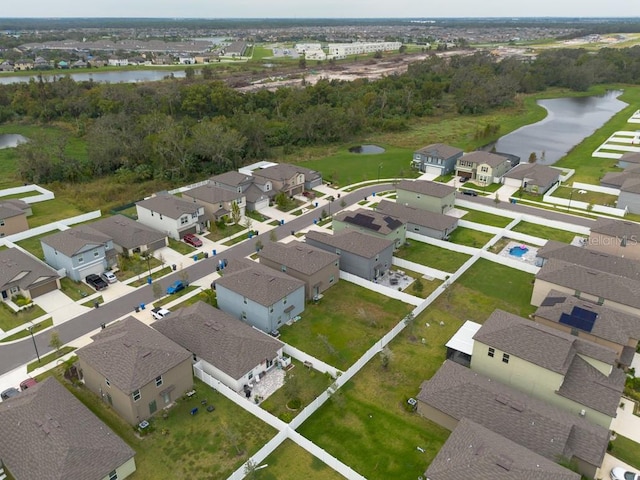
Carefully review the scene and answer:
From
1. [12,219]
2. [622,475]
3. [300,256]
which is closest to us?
[622,475]

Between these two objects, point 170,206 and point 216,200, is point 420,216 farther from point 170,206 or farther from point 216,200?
point 170,206

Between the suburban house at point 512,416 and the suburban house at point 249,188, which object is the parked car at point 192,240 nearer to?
the suburban house at point 249,188

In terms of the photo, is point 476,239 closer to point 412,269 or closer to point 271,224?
point 412,269

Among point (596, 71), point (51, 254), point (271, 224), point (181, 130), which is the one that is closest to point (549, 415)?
point (271, 224)

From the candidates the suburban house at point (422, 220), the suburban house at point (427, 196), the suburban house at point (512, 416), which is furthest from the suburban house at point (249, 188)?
the suburban house at point (512, 416)

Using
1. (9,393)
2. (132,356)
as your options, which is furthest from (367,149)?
(9,393)
